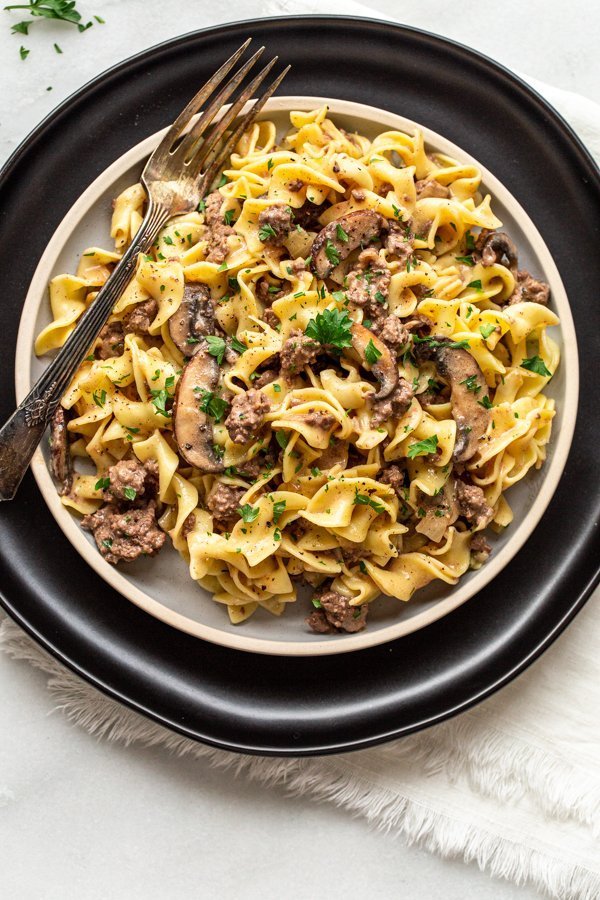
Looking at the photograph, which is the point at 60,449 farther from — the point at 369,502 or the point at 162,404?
the point at 369,502

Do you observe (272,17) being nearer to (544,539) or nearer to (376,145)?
(376,145)

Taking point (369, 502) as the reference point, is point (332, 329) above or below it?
above

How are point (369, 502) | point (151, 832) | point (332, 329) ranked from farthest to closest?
point (151, 832)
point (369, 502)
point (332, 329)

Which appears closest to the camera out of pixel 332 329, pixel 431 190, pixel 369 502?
pixel 332 329

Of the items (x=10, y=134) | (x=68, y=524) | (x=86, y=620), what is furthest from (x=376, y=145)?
(x=86, y=620)

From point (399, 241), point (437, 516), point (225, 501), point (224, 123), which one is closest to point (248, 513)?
point (225, 501)

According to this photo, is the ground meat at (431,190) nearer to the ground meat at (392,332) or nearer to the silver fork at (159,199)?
the ground meat at (392,332)
